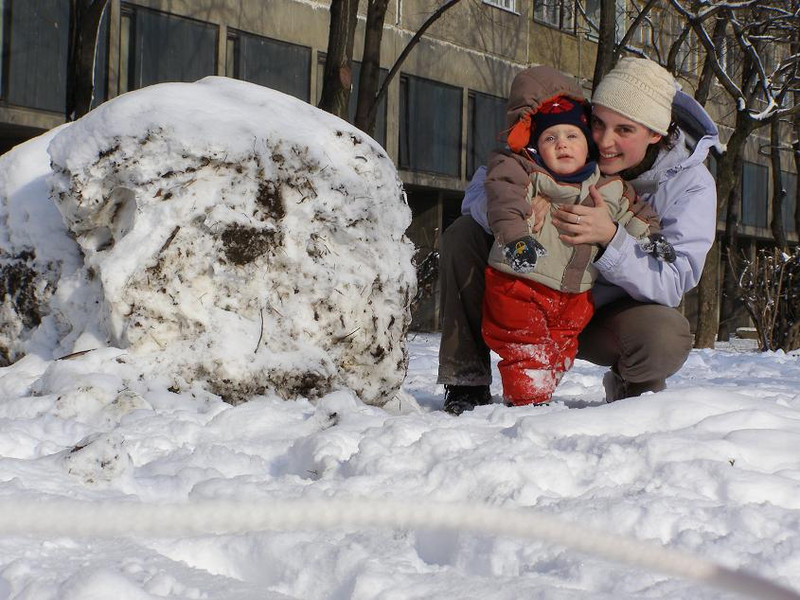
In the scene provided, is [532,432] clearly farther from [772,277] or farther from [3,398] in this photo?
[772,277]

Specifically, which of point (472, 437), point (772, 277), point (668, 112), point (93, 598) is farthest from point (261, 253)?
point (772, 277)

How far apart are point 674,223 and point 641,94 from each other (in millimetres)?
499

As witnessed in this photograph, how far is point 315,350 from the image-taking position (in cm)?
372

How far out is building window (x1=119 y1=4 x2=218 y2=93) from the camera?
1255 cm

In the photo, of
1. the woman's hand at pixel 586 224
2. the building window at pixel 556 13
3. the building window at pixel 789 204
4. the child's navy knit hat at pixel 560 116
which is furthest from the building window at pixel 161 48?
the building window at pixel 789 204

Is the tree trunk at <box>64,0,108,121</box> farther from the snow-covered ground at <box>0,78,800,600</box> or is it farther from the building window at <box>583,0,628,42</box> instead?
the building window at <box>583,0,628,42</box>

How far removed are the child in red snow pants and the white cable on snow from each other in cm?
158

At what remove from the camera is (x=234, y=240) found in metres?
3.62

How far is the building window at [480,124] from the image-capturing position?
55.7ft

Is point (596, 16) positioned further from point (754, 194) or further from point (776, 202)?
point (754, 194)

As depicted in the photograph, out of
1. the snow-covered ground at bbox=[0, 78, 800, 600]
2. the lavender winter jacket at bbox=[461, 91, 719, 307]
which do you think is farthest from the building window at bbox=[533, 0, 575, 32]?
the lavender winter jacket at bbox=[461, 91, 719, 307]

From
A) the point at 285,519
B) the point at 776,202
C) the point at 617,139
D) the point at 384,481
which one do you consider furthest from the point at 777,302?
the point at 285,519

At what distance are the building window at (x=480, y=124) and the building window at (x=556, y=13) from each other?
195cm

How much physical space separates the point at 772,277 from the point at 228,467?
10.4 meters
